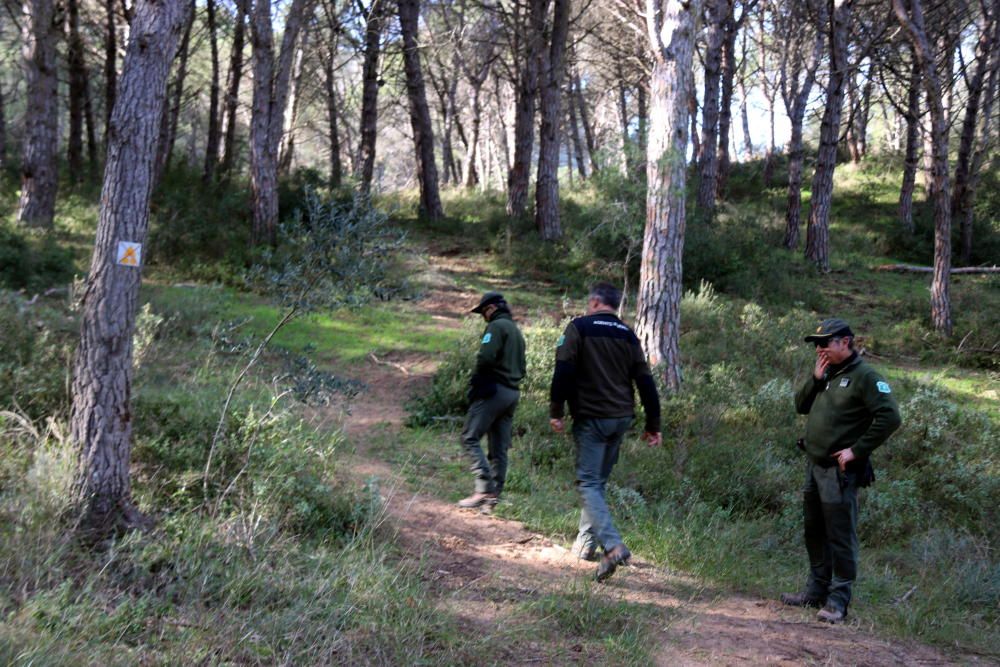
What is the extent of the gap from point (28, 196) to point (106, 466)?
43.2 feet

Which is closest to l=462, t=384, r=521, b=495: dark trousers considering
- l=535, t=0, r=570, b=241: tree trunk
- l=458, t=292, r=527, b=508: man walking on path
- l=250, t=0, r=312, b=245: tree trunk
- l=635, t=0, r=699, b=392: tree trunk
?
l=458, t=292, r=527, b=508: man walking on path

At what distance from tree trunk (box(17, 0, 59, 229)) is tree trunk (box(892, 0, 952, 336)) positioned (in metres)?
16.7

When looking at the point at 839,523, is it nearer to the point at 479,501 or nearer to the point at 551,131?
the point at 479,501

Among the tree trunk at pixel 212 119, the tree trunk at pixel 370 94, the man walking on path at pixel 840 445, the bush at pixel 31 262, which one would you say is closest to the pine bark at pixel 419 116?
the tree trunk at pixel 370 94

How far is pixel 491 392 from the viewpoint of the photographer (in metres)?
7.37

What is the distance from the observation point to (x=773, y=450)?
31.6ft

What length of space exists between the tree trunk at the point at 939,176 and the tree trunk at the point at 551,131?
6943mm

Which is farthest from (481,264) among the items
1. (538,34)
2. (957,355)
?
(957,355)

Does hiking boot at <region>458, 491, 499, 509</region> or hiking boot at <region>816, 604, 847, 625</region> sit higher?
hiking boot at <region>458, 491, 499, 509</region>

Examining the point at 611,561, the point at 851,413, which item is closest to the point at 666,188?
the point at 851,413

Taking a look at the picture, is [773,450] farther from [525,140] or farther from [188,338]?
[525,140]

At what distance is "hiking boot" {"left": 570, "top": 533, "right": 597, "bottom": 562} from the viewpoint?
6328 millimetres

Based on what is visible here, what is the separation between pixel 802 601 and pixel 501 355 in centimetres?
316

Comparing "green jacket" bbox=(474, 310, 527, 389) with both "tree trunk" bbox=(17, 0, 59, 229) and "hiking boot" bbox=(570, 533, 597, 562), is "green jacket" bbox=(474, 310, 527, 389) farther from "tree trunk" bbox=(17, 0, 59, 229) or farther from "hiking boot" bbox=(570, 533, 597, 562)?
"tree trunk" bbox=(17, 0, 59, 229)
